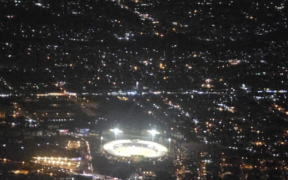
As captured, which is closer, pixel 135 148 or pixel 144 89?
pixel 135 148

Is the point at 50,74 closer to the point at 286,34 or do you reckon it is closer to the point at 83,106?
the point at 83,106

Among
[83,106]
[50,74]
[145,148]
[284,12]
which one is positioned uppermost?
[284,12]

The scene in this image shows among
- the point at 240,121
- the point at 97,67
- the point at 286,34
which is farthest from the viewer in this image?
the point at 286,34

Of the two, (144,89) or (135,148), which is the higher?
(144,89)

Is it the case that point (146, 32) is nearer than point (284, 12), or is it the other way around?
point (146, 32)

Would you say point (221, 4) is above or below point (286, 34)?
above

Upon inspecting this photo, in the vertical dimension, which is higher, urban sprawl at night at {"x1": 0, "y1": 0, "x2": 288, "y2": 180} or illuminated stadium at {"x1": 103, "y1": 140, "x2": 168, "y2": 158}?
urban sprawl at night at {"x1": 0, "y1": 0, "x2": 288, "y2": 180}

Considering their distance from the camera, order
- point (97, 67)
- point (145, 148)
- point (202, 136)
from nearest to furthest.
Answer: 1. point (145, 148)
2. point (202, 136)
3. point (97, 67)

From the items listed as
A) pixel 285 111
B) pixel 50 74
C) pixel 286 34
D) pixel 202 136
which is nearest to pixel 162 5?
pixel 286 34
